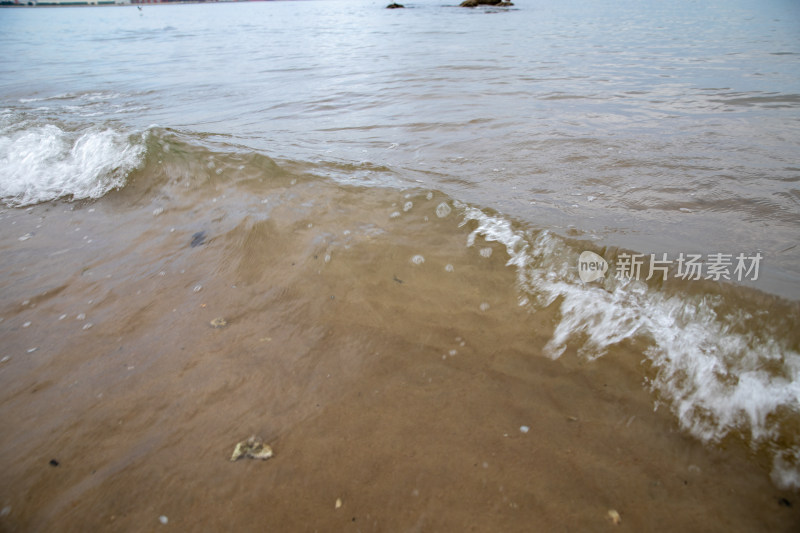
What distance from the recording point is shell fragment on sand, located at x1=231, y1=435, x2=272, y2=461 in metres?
1.60

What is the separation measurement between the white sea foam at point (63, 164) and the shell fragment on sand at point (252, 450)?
12.3 ft

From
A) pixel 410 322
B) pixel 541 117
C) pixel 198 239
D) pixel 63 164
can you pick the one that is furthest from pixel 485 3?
pixel 410 322

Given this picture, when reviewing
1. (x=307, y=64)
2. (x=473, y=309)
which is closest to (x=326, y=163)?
(x=473, y=309)

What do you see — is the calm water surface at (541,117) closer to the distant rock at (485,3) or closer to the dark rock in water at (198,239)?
the dark rock in water at (198,239)

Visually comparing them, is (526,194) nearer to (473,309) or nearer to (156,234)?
(473,309)

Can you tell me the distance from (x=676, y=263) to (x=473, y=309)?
122cm

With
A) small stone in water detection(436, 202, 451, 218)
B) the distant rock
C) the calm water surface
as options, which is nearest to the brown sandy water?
small stone in water detection(436, 202, 451, 218)

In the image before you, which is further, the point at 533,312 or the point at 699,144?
the point at 699,144

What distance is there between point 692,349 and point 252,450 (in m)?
2.02

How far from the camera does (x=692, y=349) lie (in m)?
1.90

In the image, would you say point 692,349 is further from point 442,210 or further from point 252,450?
point 252,450

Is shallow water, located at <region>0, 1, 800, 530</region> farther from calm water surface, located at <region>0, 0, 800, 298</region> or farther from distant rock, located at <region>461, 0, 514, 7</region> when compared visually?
distant rock, located at <region>461, 0, 514, 7</region>

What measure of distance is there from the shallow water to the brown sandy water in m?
0.01

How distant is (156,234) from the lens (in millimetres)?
3348
